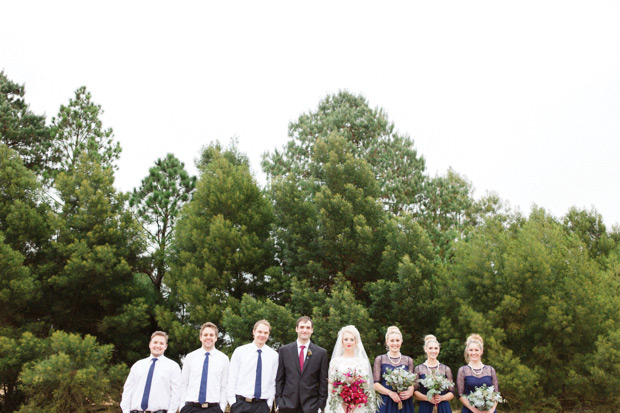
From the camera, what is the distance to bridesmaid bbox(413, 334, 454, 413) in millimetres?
5961

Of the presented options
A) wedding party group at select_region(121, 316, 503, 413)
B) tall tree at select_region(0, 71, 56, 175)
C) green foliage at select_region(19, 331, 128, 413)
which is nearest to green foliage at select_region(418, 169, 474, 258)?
green foliage at select_region(19, 331, 128, 413)

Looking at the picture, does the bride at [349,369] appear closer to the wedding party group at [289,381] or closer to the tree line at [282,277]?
the wedding party group at [289,381]

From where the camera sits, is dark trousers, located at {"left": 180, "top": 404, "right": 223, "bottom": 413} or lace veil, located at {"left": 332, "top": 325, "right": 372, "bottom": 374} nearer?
dark trousers, located at {"left": 180, "top": 404, "right": 223, "bottom": 413}

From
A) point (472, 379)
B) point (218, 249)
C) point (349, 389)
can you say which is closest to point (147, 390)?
point (349, 389)

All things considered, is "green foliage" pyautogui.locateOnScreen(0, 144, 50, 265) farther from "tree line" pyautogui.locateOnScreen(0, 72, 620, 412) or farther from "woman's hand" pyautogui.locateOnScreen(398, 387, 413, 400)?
"woman's hand" pyautogui.locateOnScreen(398, 387, 413, 400)

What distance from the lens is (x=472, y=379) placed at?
600 cm

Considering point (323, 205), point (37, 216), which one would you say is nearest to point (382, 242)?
point (323, 205)

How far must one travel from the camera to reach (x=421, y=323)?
1586 centimetres

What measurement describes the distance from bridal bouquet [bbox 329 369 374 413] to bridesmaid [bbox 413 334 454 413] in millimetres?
842

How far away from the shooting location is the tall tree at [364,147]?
2186 cm

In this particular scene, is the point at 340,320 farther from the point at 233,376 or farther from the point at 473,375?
the point at 233,376

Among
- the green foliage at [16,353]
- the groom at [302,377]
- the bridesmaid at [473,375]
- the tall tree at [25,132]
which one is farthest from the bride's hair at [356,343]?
the tall tree at [25,132]

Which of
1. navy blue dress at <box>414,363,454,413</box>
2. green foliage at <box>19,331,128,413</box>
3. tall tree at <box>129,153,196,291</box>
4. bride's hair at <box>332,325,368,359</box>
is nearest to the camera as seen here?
bride's hair at <box>332,325,368,359</box>

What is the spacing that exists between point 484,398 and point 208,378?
11.5 feet
